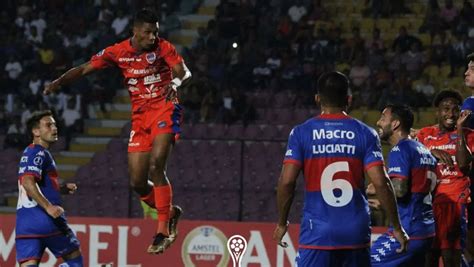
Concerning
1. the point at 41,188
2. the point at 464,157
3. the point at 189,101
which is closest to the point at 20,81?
the point at 189,101

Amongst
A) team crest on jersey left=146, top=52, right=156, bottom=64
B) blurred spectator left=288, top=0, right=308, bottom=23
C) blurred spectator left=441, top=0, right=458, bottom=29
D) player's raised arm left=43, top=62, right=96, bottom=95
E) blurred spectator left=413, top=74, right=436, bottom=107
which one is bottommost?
player's raised arm left=43, top=62, right=96, bottom=95

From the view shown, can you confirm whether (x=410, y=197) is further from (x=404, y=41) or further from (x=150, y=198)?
(x=404, y=41)

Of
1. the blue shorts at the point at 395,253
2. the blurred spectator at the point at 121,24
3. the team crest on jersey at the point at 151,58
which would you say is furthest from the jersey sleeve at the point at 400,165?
the blurred spectator at the point at 121,24

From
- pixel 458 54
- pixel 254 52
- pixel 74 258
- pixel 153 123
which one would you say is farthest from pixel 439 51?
pixel 153 123

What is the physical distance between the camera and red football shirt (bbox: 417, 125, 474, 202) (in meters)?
11.8

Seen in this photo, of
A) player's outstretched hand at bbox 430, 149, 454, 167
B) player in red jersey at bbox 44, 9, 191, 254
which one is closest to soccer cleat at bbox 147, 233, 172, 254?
player in red jersey at bbox 44, 9, 191, 254

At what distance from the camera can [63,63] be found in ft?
75.7

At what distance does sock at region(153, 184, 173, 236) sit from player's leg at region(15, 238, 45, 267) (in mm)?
1821

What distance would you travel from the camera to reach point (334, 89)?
8.43 m

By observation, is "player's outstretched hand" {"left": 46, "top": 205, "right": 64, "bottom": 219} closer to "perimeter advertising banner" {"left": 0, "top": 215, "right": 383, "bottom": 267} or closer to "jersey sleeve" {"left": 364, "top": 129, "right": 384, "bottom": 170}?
"perimeter advertising banner" {"left": 0, "top": 215, "right": 383, "bottom": 267}

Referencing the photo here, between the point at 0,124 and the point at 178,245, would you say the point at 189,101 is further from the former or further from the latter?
the point at 178,245

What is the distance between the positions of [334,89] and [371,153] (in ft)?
1.72

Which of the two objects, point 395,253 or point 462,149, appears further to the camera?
point 462,149

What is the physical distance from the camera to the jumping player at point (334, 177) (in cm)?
841
